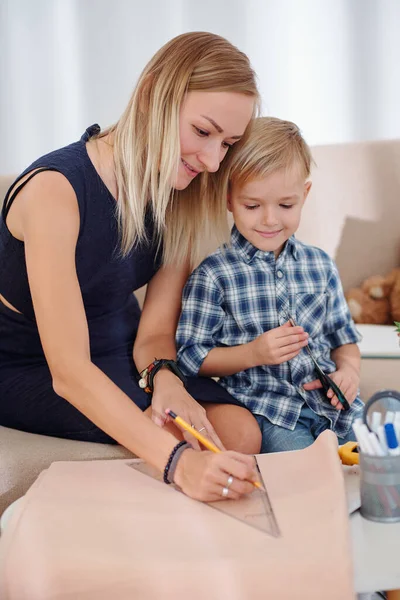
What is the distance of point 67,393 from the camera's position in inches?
46.2

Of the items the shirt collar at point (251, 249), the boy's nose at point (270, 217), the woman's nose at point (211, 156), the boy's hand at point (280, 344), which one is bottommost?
the boy's hand at point (280, 344)

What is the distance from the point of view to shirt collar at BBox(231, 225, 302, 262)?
152 centimetres

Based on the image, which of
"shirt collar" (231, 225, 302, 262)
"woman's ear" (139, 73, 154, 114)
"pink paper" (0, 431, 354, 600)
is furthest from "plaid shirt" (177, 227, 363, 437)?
"pink paper" (0, 431, 354, 600)

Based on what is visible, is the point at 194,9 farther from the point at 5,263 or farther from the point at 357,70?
the point at 5,263

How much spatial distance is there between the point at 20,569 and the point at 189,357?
0.65 meters

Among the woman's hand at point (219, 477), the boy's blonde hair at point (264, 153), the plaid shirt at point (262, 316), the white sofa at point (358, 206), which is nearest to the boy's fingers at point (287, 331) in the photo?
the plaid shirt at point (262, 316)

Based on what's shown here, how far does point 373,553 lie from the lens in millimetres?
861

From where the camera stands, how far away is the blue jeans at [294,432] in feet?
4.58

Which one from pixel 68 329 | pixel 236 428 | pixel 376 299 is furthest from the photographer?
pixel 376 299

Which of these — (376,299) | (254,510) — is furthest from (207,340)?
(376,299)

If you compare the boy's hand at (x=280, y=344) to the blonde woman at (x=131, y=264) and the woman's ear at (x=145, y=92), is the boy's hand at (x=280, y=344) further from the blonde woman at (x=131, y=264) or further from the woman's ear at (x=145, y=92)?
the woman's ear at (x=145, y=92)

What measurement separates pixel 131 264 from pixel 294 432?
41 centimetres

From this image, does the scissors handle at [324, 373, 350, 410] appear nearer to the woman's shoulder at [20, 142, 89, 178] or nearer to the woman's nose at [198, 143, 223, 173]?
the woman's nose at [198, 143, 223, 173]

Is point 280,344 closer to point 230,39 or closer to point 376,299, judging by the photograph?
point 376,299
